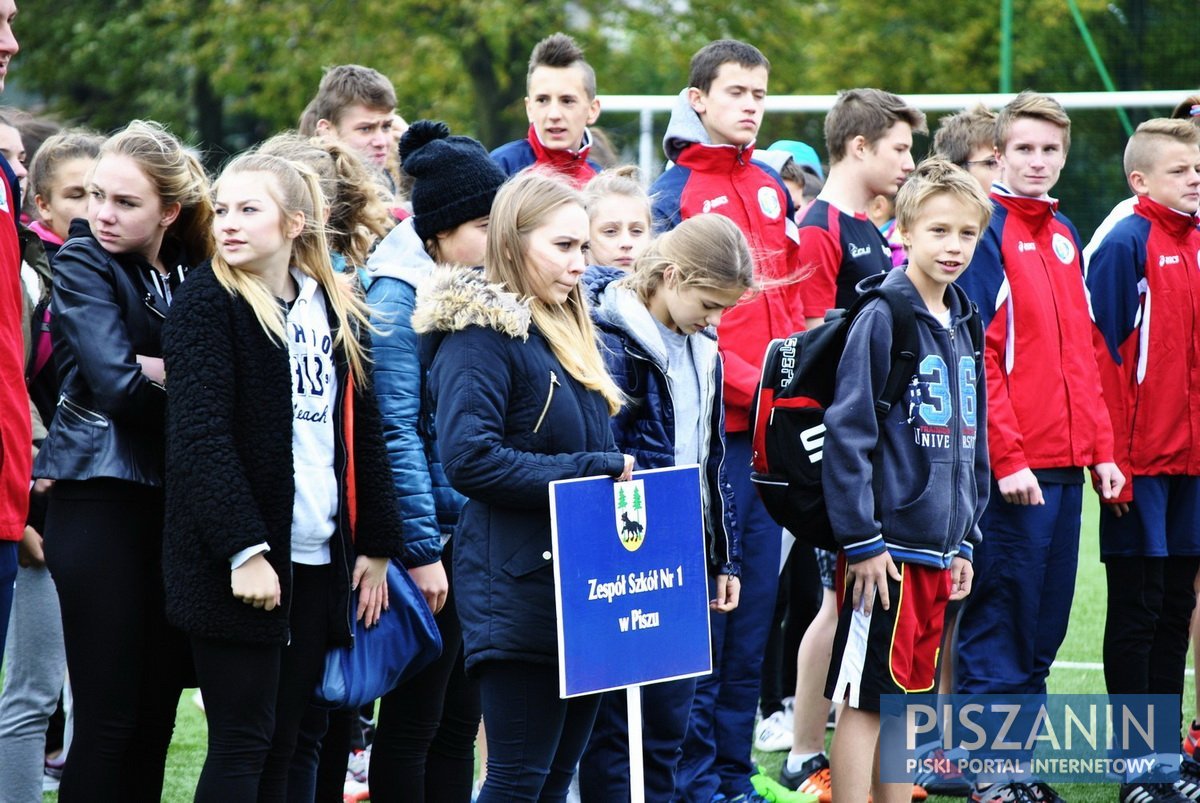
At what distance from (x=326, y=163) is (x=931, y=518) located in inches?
77.9

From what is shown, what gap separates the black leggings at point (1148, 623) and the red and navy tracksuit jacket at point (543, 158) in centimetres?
257

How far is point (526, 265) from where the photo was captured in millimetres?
3658

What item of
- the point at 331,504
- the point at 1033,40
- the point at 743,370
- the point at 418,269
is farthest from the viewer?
the point at 1033,40

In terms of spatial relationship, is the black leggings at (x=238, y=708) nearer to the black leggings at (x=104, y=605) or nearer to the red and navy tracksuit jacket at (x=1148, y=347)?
the black leggings at (x=104, y=605)

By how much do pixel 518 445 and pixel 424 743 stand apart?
962 millimetres

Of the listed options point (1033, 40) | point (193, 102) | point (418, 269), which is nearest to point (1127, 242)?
point (418, 269)

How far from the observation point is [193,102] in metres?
25.2

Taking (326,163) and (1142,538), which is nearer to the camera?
(326,163)

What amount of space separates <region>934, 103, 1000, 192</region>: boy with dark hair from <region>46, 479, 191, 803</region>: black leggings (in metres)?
3.64

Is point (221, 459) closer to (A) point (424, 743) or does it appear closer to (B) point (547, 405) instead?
(B) point (547, 405)

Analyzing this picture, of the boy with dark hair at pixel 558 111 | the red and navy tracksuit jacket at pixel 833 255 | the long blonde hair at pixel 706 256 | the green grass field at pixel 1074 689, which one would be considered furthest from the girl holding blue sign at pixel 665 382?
the boy with dark hair at pixel 558 111

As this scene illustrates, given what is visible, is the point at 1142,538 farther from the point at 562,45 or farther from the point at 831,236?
the point at 562,45

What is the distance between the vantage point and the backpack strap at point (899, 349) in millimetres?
4164

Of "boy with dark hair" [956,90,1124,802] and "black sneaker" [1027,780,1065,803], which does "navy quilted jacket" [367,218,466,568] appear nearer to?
"boy with dark hair" [956,90,1124,802]
